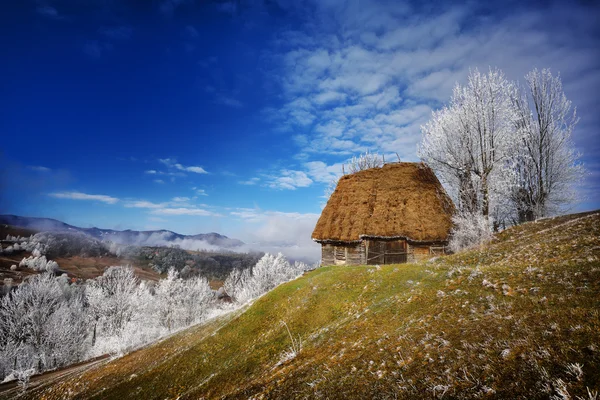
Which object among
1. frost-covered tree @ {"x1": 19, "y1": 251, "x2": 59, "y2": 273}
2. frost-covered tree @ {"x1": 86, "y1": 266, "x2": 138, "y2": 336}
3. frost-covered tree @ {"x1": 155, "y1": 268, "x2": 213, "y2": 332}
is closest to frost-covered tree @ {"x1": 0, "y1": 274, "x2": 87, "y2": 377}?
frost-covered tree @ {"x1": 86, "y1": 266, "x2": 138, "y2": 336}

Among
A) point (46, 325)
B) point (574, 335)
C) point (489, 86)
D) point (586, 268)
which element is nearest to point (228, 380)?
point (574, 335)

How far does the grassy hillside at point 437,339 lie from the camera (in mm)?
4164

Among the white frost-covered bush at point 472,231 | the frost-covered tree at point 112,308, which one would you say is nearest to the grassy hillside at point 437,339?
the white frost-covered bush at point 472,231

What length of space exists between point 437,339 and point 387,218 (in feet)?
81.7

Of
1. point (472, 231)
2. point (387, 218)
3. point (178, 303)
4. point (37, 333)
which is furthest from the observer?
point (178, 303)

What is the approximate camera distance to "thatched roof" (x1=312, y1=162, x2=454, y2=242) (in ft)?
93.6

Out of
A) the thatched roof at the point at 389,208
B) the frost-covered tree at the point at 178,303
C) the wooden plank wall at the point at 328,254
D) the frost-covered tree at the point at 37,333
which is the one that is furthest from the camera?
the frost-covered tree at the point at 178,303

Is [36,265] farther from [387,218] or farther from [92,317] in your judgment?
[387,218]

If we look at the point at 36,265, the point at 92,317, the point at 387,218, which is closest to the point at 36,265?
the point at 36,265

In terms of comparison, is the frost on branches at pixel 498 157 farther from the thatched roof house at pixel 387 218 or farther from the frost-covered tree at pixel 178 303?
the frost-covered tree at pixel 178 303

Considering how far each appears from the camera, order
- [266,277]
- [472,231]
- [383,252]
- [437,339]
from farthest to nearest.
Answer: [266,277], [383,252], [472,231], [437,339]

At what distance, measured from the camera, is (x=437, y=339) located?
5988mm

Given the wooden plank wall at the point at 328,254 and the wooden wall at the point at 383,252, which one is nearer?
the wooden wall at the point at 383,252

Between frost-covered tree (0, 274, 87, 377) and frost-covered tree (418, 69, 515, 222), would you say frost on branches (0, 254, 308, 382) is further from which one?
frost-covered tree (418, 69, 515, 222)
